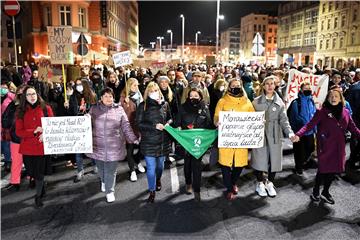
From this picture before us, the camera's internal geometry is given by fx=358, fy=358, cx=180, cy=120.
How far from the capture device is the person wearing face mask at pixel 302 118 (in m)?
7.30

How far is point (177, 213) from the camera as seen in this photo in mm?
5590

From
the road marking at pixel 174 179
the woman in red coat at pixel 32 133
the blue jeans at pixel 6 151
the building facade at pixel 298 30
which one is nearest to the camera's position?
the woman in red coat at pixel 32 133

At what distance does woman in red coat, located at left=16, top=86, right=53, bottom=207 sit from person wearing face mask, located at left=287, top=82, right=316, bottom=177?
16.0 feet

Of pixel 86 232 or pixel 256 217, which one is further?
pixel 256 217

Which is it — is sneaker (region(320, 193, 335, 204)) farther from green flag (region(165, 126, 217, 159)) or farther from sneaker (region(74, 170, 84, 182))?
sneaker (region(74, 170, 84, 182))

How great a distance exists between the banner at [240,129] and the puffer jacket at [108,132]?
150cm

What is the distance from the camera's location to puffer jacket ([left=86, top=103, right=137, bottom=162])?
5836 millimetres

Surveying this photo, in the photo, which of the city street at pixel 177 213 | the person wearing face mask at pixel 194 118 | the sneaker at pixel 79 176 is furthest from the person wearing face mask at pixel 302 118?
the sneaker at pixel 79 176

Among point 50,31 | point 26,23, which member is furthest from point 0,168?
point 26,23

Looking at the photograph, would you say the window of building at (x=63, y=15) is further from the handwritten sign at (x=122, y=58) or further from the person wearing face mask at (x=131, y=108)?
the person wearing face mask at (x=131, y=108)

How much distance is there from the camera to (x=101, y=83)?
993 centimetres

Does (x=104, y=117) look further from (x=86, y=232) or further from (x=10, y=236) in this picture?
(x=10, y=236)

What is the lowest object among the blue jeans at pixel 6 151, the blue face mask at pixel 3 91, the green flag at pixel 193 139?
the blue jeans at pixel 6 151

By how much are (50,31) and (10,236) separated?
4810 mm
